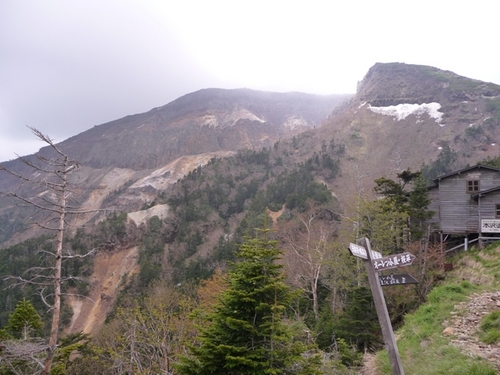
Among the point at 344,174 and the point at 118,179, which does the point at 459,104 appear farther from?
the point at 118,179

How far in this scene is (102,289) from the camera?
50.8 m

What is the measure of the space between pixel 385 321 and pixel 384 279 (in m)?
0.76

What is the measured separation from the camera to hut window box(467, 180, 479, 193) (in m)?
21.7

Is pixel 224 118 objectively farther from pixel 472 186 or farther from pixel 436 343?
pixel 436 343

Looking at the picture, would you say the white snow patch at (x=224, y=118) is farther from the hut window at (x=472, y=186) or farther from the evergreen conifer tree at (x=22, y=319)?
the evergreen conifer tree at (x=22, y=319)

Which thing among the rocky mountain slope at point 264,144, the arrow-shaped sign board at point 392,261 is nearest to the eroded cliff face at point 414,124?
the rocky mountain slope at point 264,144

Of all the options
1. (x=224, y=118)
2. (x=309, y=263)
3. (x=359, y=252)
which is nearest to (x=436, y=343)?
(x=359, y=252)

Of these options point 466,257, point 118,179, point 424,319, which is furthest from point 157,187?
point 424,319

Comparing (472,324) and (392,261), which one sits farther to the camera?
(472,324)

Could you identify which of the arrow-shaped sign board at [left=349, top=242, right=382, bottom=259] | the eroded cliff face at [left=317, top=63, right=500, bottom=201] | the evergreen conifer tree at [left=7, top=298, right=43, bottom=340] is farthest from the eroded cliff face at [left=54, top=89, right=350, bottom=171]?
the arrow-shaped sign board at [left=349, top=242, right=382, bottom=259]

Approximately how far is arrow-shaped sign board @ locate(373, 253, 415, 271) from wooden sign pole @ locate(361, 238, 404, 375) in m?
0.10

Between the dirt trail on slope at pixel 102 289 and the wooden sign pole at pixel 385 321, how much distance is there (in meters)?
42.7

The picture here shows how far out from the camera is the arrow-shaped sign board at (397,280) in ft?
18.6

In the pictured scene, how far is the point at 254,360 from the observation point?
7195 mm
